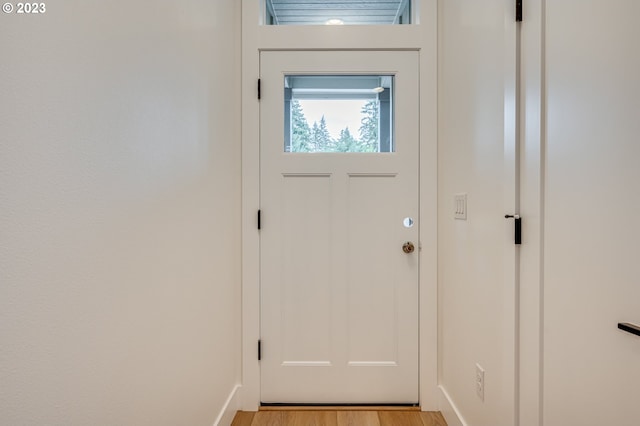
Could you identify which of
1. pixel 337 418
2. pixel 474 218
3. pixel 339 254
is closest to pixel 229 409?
pixel 337 418

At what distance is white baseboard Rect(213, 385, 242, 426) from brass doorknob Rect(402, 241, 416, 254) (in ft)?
3.93

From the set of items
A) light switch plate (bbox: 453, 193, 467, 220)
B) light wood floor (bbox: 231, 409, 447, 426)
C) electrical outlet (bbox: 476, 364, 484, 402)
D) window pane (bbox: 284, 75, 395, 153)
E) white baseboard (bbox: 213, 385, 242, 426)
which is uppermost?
window pane (bbox: 284, 75, 395, 153)

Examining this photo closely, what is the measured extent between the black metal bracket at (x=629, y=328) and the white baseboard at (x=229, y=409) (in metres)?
1.59

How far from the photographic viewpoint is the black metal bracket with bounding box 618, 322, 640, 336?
0.78 m

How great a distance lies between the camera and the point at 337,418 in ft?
6.22

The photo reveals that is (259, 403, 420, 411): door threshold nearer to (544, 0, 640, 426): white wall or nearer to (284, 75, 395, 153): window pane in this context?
(544, 0, 640, 426): white wall

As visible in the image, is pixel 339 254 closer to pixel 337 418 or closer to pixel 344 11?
pixel 337 418

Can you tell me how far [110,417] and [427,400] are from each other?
5.36ft

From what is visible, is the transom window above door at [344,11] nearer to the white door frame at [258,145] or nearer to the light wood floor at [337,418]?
the white door frame at [258,145]

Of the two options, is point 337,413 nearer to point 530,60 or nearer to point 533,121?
point 533,121

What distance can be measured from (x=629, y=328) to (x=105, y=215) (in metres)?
1.23

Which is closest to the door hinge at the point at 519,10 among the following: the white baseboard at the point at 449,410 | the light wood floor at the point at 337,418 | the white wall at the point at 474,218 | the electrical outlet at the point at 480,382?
the white wall at the point at 474,218

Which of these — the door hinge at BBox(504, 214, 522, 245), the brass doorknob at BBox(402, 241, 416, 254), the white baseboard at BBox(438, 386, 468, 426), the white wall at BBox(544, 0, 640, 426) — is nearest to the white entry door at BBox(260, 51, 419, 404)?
the brass doorknob at BBox(402, 241, 416, 254)

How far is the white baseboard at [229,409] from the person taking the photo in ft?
5.59
